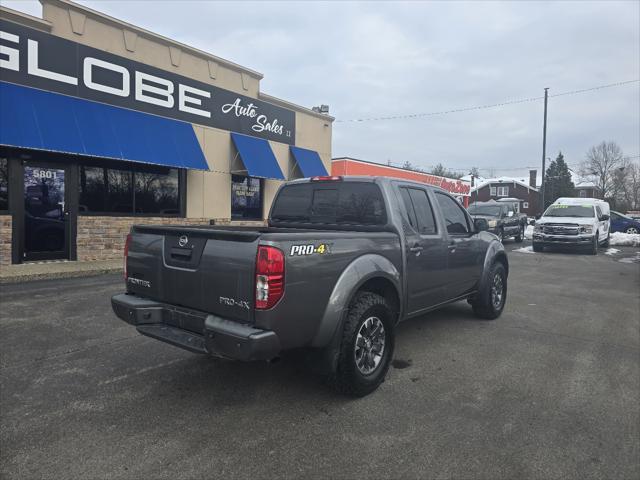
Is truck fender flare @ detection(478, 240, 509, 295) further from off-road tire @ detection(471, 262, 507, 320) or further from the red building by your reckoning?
the red building

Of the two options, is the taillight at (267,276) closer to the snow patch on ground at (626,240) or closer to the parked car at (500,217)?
the parked car at (500,217)

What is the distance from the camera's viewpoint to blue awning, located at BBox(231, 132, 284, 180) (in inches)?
560

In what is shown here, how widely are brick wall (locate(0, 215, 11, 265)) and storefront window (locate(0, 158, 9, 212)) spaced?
260 millimetres

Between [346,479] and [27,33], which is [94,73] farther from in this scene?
[346,479]

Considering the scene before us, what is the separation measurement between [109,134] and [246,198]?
548 cm

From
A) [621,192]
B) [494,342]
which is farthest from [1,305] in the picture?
[621,192]

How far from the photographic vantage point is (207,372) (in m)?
4.25

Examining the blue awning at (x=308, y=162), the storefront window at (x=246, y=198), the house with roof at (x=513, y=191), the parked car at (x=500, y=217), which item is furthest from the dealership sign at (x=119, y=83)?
the house with roof at (x=513, y=191)

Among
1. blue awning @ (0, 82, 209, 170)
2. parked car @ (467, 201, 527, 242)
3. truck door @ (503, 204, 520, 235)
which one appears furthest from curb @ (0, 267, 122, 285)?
truck door @ (503, 204, 520, 235)

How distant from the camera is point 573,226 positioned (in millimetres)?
16438

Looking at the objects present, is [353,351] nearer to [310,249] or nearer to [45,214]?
[310,249]

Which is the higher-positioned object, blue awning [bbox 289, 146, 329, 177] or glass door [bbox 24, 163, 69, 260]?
blue awning [bbox 289, 146, 329, 177]

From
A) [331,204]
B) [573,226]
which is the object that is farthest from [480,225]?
[573,226]

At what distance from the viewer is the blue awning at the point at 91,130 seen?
359 inches
